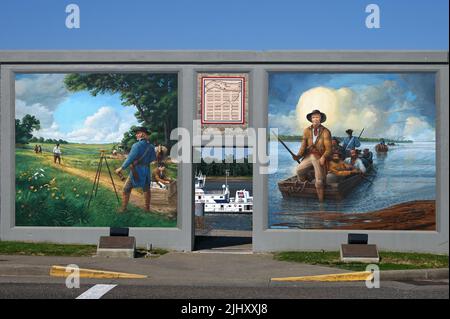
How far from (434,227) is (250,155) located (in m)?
5.05

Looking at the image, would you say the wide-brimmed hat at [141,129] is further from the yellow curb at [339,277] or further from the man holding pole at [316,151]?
the yellow curb at [339,277]

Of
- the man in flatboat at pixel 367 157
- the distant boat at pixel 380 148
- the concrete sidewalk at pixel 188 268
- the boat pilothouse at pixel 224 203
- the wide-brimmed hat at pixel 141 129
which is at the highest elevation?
the wide-brimmed hat at pixel 141 129

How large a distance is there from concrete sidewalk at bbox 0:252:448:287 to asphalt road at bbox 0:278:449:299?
2.03 ft

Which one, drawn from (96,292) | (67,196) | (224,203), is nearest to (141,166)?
(67,196)

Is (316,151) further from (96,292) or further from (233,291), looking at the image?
(96,292)

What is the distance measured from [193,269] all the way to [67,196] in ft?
16.6

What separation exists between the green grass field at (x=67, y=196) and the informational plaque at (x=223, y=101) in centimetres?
173

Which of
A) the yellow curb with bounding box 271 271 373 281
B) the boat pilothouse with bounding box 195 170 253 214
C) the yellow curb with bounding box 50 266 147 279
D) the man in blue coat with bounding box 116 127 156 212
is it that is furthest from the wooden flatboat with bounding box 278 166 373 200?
the boat pilothouse with bounding box 195 170 253 214

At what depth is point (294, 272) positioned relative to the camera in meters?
14.8

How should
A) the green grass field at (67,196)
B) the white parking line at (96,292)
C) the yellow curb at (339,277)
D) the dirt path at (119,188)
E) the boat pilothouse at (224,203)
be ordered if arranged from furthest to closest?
1. the boat pilothouse at (224,203)
2. the green grass field at (67,196)
3. the dirt path at (119,188)
4. the yellow curb at (339,277)
5. the white parking line at (96,292)

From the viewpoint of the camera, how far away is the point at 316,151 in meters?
18.4

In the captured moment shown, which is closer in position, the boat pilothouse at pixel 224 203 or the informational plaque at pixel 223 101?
the informational plaque at pixel 223 101

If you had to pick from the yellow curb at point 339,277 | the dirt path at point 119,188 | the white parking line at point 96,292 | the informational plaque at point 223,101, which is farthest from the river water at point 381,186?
the white parking line at point 96,292

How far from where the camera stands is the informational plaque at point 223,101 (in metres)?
18.4
